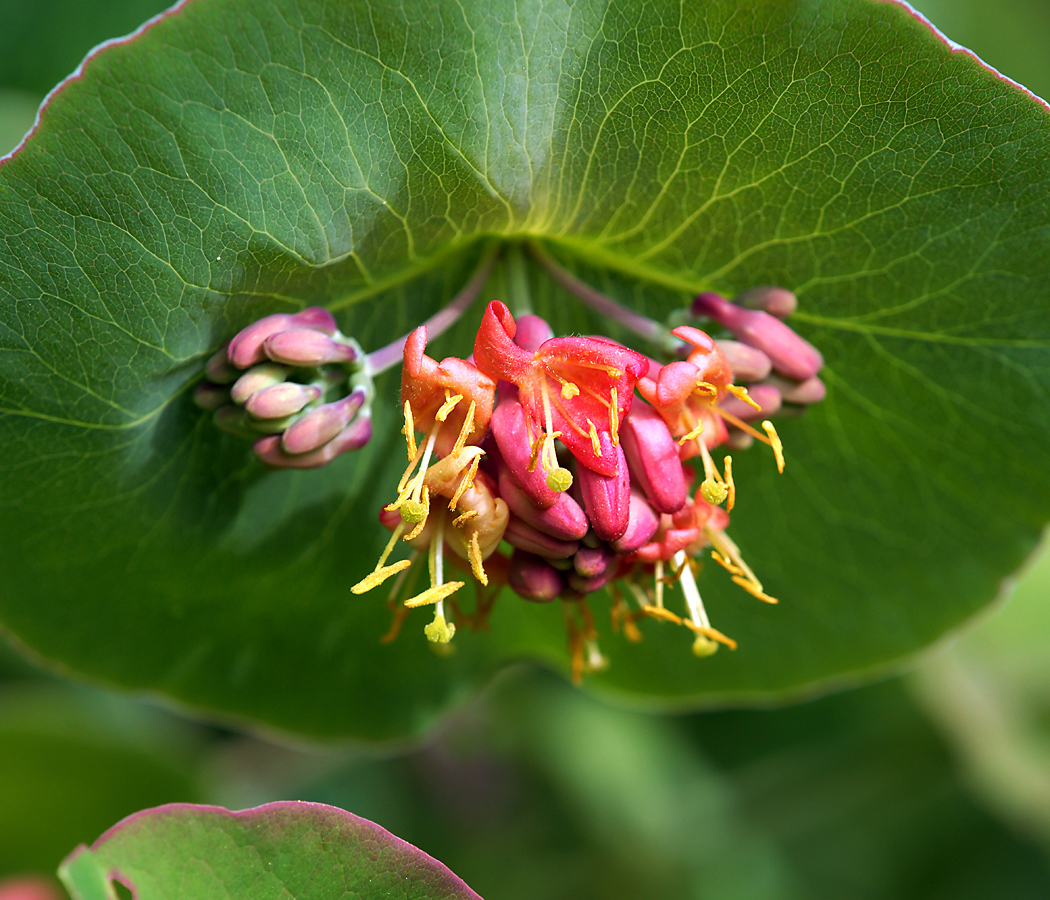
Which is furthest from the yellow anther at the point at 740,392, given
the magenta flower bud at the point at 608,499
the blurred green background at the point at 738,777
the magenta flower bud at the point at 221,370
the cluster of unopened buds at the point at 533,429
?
the blurred green background at the point at 738,777

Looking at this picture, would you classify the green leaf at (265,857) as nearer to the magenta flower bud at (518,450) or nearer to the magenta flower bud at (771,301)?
the magenta flower bud at (518,450)

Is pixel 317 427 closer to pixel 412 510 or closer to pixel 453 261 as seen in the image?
pixel 412 510

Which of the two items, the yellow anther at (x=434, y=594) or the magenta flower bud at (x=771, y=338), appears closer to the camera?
the yellow anther at (x=434, y=594)

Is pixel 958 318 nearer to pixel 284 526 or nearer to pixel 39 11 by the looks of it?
pixel 284 526

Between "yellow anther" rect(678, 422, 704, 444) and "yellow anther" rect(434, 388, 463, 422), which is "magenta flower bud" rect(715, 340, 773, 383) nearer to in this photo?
"yellow anther" rect(678, 422, 704, 444)

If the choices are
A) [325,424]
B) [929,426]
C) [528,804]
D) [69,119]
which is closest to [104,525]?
[325,424]

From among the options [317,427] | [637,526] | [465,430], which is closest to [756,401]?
[637,526]
